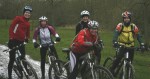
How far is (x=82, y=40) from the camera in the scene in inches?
319

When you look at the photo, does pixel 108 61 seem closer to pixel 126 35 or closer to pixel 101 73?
pixel 126 35

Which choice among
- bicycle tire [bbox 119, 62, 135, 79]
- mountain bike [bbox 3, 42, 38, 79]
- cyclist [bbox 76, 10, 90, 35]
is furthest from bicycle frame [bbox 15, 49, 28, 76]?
bicycle tire [bbox 119, 62, 135, 79]

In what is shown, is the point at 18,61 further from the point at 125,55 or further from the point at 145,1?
the point at 145,1

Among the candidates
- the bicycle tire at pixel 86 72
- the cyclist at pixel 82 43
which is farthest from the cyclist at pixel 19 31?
the bicycle tire at pixel 86 72

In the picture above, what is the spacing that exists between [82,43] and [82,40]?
0.09 metres

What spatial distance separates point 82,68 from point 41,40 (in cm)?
287

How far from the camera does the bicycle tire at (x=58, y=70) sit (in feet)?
31.3

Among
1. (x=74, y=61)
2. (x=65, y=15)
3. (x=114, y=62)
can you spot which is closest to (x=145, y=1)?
(x=114, y=62)

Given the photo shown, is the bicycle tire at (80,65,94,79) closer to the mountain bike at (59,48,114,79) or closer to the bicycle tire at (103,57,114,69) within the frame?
the mountain bike at (59,48,114,79)

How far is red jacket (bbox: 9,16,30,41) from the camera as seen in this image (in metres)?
9.98

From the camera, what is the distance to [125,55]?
10109 mm

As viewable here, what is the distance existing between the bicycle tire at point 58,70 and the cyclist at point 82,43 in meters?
0.83

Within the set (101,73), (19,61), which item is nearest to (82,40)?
(101,73)

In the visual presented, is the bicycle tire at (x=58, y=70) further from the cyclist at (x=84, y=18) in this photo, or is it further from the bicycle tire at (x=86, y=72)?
the cyclist at (x=84, y=18)
